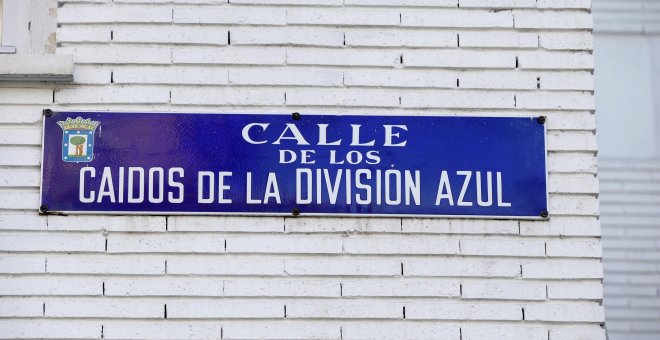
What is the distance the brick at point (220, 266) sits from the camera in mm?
4406

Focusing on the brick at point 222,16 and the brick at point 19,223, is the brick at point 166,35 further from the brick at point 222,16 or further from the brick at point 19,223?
the brick at point 19,223

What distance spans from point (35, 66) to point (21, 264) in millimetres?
893

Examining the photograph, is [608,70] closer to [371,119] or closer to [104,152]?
[371,119]

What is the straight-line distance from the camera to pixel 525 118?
4562 millimetres

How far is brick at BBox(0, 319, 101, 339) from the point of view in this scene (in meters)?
4.35

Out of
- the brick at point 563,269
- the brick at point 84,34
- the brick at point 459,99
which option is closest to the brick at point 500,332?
the brick at point 563,269

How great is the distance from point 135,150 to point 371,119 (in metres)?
1.08

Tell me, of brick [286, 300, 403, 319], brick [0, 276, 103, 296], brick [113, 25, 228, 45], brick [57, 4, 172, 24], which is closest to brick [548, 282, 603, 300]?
brick [286, 300, 403, 319]

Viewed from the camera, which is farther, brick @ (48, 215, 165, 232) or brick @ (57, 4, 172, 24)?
brick @ (57, 4, 172, 24)

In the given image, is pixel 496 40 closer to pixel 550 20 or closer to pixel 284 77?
pixel 550 20

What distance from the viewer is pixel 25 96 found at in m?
4.56

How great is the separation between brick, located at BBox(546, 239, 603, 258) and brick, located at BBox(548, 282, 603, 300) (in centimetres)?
13

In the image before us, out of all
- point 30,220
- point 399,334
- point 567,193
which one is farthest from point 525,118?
point 30,220

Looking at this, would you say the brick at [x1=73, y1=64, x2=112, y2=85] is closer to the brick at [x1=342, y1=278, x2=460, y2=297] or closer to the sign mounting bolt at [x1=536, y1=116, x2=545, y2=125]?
the brick at [x1=342, y1=278, x2=460, y2=297]
